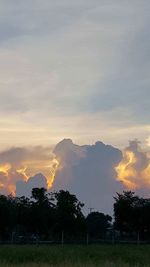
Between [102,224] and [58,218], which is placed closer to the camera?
[58,218]

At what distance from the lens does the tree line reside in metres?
75.0

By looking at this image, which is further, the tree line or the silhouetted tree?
the silhouetted tree

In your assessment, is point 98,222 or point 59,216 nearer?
point 59,216

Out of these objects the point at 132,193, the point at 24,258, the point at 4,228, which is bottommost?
the point at 24,258

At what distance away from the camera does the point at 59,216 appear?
75125 mm

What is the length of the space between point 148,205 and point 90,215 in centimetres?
4225

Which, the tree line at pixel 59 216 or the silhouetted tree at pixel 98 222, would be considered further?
the silhouetted tree at pixel 98 222

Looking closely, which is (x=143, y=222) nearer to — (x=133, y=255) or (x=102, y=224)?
(x=102, y=224)

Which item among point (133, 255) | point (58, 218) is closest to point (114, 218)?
point (58, 218)

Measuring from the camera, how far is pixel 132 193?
274 feet

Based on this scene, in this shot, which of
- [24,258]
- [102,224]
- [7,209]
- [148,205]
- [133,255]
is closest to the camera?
[24,258]

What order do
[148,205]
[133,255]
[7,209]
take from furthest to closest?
[148,205], [7,209], [133,255]

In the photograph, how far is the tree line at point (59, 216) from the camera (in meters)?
75.0

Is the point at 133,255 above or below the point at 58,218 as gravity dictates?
below
